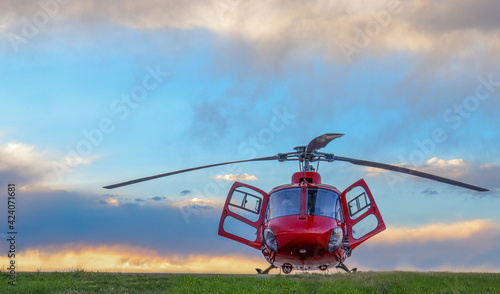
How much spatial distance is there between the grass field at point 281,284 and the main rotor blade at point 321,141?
4593 mm

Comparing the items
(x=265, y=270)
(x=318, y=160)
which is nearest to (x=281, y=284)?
(x=265, y=270)

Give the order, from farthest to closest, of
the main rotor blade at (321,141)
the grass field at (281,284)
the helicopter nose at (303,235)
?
the grass field at (281,284)
the main rotor blade at (321,141)
the helicopter nose at (303,235)

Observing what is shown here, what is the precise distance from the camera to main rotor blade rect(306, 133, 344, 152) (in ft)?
57.9

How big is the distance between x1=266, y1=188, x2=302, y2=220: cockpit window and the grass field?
7.62 ft

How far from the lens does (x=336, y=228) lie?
18109 millimetres

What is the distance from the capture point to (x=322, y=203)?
60.2 ft

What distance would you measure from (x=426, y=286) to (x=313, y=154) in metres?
5.89

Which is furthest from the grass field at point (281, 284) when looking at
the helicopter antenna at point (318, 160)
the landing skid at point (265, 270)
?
the helicopter antenna at point (318, 160)

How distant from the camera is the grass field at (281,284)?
59.2 ft

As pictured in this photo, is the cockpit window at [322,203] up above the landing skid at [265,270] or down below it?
above

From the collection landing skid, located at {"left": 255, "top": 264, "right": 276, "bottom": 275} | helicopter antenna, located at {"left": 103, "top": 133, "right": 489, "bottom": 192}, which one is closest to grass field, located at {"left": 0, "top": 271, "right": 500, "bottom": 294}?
landing skid, located at {"left": 255, "top": 264, "right": 276, "bottom": 275}

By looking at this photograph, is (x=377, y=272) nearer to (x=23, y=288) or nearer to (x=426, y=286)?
(x=426, y=286)

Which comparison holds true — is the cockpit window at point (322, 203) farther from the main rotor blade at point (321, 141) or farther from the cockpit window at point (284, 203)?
the main rotor blade at point (321, 141)

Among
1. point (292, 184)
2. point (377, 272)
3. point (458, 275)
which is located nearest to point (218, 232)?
point (292, 184)
